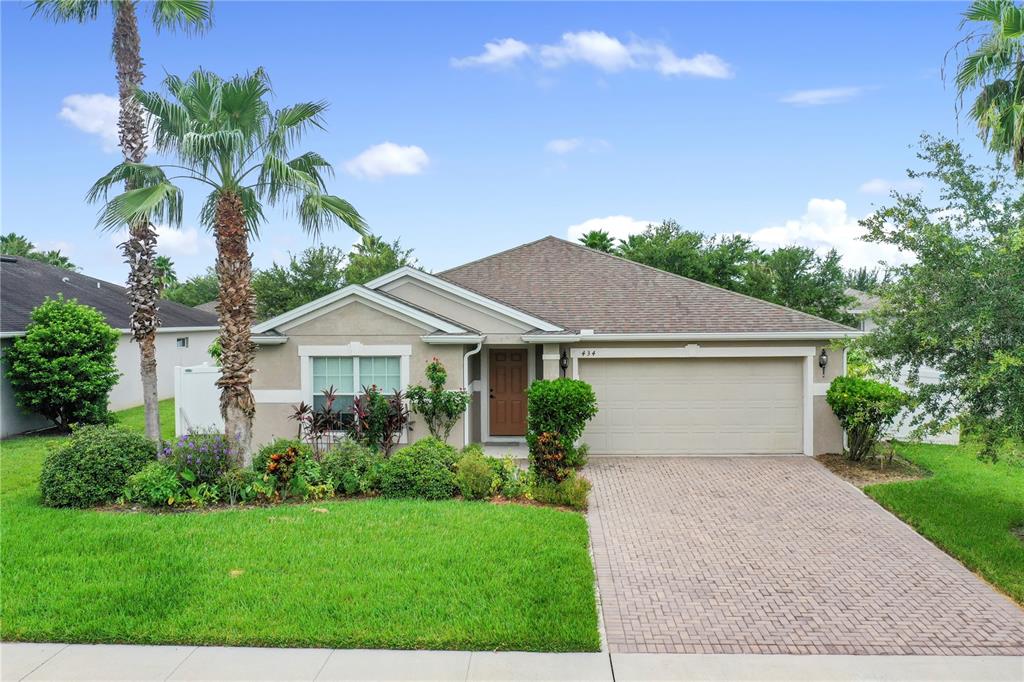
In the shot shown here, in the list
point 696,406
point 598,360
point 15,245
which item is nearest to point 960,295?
point 696,406

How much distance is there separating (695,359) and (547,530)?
22.1 ft

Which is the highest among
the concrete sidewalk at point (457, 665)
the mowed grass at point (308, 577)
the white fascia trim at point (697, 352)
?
the white fascia trim at point (697, 352)

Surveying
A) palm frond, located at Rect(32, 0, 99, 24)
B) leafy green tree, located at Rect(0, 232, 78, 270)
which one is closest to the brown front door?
palm frond, located at Rect(32, 0, 99, 24)

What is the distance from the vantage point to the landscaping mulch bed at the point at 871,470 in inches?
454

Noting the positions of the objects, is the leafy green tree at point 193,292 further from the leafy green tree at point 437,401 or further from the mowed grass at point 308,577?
the mowed grass at point 308,577

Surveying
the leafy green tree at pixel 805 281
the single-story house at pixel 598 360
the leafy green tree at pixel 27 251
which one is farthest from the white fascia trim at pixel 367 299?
the leafy green tree at pixel 27 251

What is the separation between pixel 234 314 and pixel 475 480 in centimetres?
483

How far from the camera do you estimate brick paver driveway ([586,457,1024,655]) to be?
5656 millimetres

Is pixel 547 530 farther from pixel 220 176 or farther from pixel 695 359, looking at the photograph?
pixel 220 176

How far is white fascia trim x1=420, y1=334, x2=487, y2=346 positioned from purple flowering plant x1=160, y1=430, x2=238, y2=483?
406 centimetres

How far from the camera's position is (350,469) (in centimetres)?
1029

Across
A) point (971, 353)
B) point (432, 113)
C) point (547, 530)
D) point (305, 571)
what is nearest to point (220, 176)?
point (305, 571)

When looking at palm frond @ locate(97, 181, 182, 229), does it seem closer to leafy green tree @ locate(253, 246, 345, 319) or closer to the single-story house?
the single-story house

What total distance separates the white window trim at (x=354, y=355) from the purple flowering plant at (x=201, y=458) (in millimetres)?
2638
